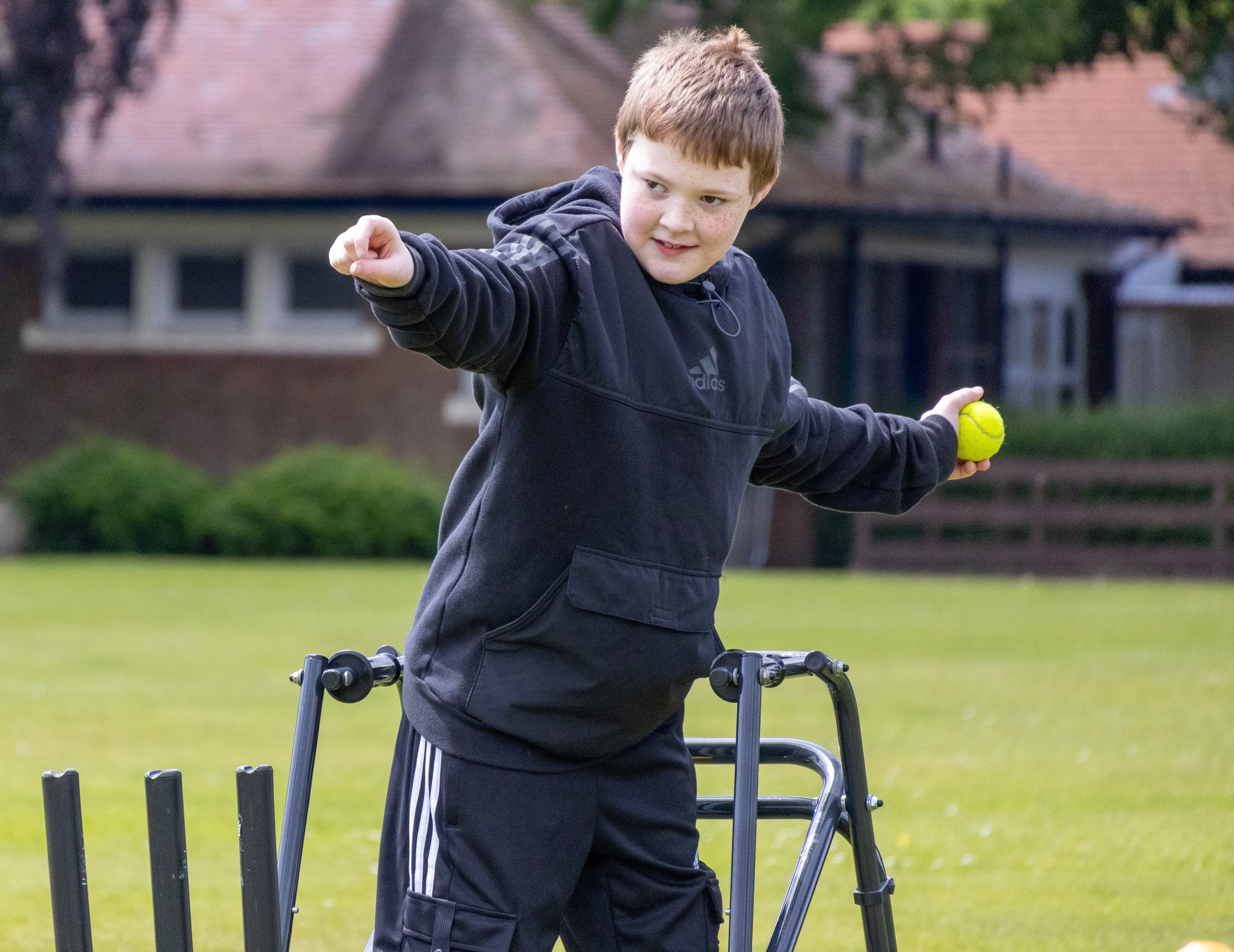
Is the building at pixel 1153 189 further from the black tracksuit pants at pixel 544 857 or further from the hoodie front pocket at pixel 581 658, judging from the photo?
the hoodie front pocket at pixel 581 658

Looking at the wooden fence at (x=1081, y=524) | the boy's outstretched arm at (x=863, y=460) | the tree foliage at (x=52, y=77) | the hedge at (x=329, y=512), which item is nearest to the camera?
the boy's outstretched arm at (x=863, y=460)

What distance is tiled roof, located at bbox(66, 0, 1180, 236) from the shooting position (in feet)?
64.2

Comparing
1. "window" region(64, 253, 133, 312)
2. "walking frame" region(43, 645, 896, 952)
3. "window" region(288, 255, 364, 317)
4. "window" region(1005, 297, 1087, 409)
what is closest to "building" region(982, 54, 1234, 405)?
"window" region(1005, 297, 1087, 409)

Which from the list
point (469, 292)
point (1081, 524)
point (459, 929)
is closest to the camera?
point (469, 292)

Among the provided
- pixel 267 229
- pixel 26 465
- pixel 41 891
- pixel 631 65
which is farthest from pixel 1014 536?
pixel 41 891

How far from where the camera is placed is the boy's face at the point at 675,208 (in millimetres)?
3004

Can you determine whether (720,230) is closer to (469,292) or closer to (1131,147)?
(469,292)

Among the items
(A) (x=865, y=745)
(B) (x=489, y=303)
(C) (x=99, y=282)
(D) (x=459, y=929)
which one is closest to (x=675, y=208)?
(B) (x=489, y=303)

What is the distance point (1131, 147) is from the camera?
98.9ft

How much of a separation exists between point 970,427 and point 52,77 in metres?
16.4

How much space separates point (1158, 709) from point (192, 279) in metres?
13.6

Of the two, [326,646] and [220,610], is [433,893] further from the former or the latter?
[220,610]

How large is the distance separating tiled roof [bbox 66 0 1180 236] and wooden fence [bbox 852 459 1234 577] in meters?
3.52

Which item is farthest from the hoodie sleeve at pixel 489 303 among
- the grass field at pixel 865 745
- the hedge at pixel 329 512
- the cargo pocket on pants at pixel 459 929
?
the hedge at pixel 329 512
